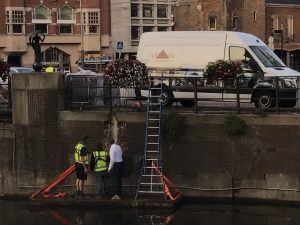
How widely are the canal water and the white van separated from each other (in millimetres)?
4491

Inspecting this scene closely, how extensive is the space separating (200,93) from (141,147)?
2781mm

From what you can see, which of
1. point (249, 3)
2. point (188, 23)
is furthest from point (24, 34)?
point (249, 3)

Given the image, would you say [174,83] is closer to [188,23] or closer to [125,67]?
[125,67]

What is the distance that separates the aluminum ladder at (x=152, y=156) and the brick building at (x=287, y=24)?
61256 millimetres

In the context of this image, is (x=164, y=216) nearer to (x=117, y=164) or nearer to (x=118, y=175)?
(x=118, y=175)

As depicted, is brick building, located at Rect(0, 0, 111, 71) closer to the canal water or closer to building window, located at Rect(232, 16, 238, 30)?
building window, located at Rect(232, 16, 238, 30)

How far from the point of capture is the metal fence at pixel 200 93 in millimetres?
17234

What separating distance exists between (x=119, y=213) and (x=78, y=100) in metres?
4.20

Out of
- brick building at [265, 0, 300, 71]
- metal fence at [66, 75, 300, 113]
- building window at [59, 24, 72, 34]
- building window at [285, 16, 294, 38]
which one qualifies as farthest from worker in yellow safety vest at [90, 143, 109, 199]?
building window at [285, 16, 294, 38]

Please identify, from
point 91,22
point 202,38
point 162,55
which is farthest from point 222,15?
point 162,55

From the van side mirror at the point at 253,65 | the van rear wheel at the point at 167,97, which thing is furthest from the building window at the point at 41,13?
the van rear wheel at the point at 167,97

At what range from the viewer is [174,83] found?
19125mm

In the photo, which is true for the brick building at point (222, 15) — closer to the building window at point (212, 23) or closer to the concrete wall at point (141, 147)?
the building window at point (212, 23)

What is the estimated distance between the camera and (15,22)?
6231 cm
